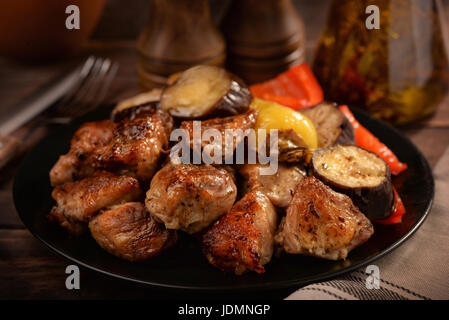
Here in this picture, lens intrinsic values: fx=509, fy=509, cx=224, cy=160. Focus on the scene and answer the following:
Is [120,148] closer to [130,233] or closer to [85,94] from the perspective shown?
[130,233]

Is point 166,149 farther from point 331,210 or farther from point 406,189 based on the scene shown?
point 406,189

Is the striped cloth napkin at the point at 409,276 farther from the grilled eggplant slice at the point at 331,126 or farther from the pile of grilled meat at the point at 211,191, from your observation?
the grilled eggplant slice at the point at 331,126

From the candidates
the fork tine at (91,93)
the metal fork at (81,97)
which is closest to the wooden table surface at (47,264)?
the metal fork at (81,97)

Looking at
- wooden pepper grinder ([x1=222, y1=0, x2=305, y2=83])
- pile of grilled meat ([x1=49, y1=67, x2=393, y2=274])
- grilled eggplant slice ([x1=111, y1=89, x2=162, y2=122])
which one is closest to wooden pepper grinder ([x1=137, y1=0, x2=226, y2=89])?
wooden pepper grinder ([x1=222, y1=0, x2=305, y2=83])
